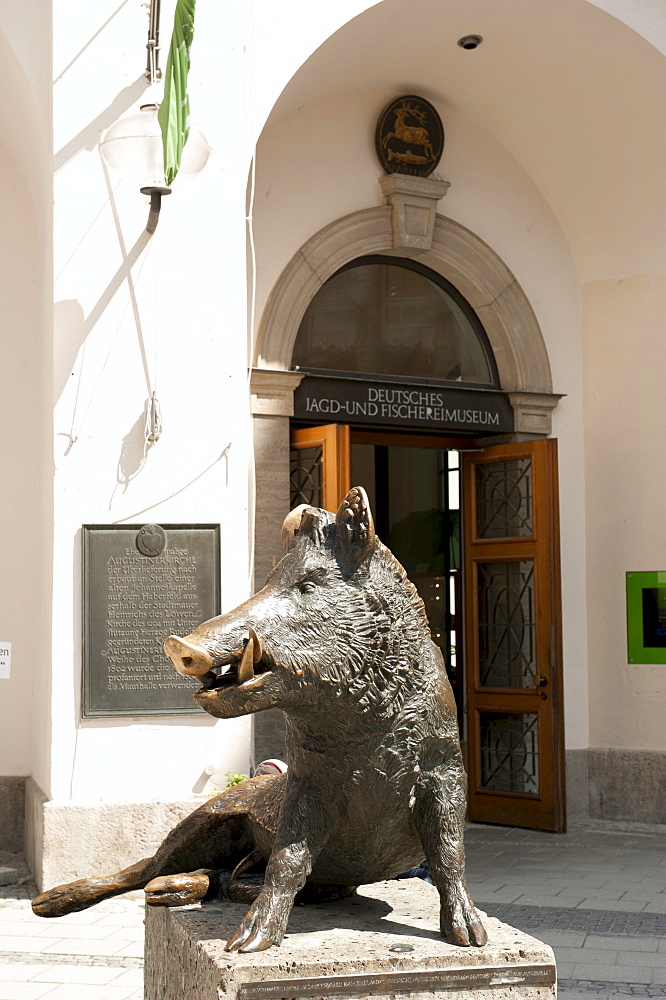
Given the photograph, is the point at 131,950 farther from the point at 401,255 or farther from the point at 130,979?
the point at 401,255

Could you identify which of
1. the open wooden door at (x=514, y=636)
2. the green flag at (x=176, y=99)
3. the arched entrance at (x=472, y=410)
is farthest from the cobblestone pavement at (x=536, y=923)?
the green flag at (x=176, y=99)

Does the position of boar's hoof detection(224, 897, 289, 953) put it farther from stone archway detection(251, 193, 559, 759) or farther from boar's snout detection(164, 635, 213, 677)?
stone archway detection(251, 193, 559, 759)

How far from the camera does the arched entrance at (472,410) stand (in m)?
8.70

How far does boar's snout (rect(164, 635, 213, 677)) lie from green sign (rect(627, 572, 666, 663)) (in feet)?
26.5

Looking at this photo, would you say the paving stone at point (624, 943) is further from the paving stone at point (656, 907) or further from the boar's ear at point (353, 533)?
the boar's ear at point (353, 533)

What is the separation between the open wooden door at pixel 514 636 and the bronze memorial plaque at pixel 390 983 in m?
7.29

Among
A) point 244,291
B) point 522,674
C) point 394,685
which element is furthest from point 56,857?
point 394,685

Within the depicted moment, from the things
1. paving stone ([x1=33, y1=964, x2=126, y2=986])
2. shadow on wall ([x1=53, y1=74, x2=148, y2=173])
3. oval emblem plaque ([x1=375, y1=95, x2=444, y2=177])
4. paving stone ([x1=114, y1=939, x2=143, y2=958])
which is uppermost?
oval emblem plaque ([x1=375, y1=95, x2=444, y2=177])

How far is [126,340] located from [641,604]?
15.9 ft

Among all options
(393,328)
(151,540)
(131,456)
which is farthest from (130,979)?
(393,328)

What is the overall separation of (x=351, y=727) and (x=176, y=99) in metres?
4.46

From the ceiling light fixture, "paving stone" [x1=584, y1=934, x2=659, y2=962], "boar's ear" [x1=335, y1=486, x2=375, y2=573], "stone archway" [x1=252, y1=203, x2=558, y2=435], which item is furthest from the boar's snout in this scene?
the ceiling light fixture

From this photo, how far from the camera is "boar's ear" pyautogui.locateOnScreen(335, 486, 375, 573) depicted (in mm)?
1896

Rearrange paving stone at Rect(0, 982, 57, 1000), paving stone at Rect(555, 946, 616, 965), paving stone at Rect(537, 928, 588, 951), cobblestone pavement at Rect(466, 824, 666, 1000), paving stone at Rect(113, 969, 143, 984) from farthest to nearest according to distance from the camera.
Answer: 1. paving stone at Rect(537, 928, 588, 951)
2. paving stone at Rect(555, 946, 616, 965)
3. cobblestone pavement at Rect(466, 824, 666, 1000)
4. paving stone at Rect(113, 969, 143, 984)
5. paving stone at Rect(0, 982, 57, 1000)
